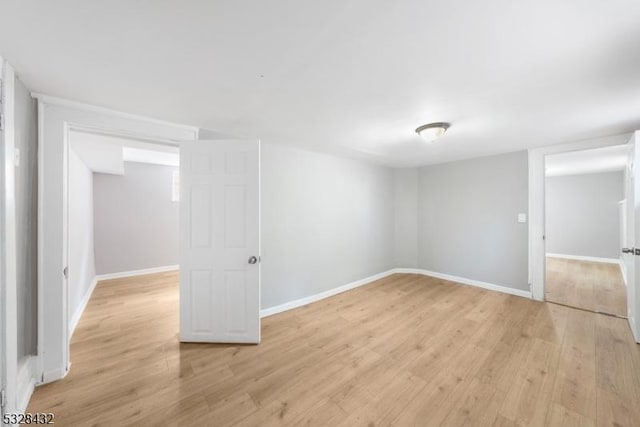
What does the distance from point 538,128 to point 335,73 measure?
256 cm

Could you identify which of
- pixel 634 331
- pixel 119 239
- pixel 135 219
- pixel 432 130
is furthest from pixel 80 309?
pixel 634 331

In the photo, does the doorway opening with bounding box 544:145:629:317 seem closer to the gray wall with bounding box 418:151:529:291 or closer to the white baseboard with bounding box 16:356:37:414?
the gray wall with bounding box 418:151:529:291

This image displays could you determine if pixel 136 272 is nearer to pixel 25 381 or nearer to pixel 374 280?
pixel 25 381

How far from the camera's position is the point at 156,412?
157 centimetres

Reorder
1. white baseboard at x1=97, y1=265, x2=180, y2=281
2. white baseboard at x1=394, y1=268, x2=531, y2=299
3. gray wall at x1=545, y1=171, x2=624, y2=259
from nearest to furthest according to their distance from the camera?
white baseboard at x1=394, y1=268, x2=531, y2=299 → white baseboard at x1=97, y1=265, x2=180, y2=281 → gray wall at x1=545, y1=171, x2=624, y2=259

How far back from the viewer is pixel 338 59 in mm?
1410

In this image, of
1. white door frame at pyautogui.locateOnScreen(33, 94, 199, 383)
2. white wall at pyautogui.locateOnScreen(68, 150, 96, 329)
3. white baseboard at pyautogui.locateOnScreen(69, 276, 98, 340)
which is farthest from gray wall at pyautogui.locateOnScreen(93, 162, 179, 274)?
white door frame at pyautogui.locateOnScreen(33, 94, 199, 383)

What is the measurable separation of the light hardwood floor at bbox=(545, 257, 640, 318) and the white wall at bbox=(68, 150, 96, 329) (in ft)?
21.3

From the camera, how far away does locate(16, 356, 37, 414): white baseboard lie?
1.57 m

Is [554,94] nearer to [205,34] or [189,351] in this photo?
[205,34]

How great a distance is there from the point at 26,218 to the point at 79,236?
2.20m

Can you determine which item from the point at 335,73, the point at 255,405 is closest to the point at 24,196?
the point at 255,405

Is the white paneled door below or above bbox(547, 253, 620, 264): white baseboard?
above

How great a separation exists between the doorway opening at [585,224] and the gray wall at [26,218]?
596cm
